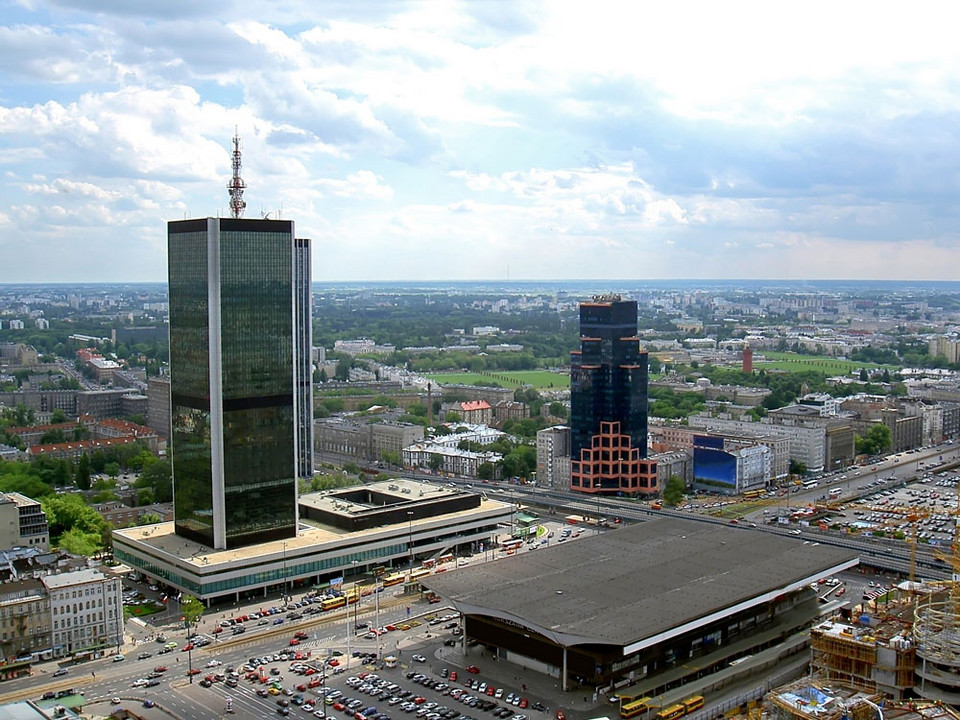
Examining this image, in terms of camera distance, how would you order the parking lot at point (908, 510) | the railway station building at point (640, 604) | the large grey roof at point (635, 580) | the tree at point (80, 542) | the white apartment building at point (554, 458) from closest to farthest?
the railway station building at point (640, 604), the large grey roof at point (635, 580), the tree at point (80, 542), the parking lot at point (908, 510), the white apartment building at point (554, 458)

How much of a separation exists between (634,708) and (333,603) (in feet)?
61.7

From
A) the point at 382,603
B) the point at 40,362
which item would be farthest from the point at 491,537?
the point at 40,362

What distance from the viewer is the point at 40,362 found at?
591ft

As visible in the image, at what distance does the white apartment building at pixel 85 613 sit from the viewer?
47.2 m

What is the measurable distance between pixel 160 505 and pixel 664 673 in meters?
44.3

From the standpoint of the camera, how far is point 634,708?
3997 cm

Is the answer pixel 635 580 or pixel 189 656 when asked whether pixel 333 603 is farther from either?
pixel 635 580

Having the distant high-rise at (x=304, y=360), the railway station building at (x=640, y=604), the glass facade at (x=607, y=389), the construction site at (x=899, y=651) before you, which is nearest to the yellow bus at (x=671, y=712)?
the railway station building at (x=640, y=604)

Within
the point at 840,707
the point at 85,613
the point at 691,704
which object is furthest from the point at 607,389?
the point at 840,707

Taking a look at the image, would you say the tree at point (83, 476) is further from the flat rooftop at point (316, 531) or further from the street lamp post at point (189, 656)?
the street lamp post at point (189, 656)

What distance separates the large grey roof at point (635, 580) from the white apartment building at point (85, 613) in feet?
46.6

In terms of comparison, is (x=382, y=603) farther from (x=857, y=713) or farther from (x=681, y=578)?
(x=857, y=713)

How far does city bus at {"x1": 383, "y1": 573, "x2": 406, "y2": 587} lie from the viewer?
188 ft

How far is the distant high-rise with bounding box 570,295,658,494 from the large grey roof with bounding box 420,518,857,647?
24.6 meters
